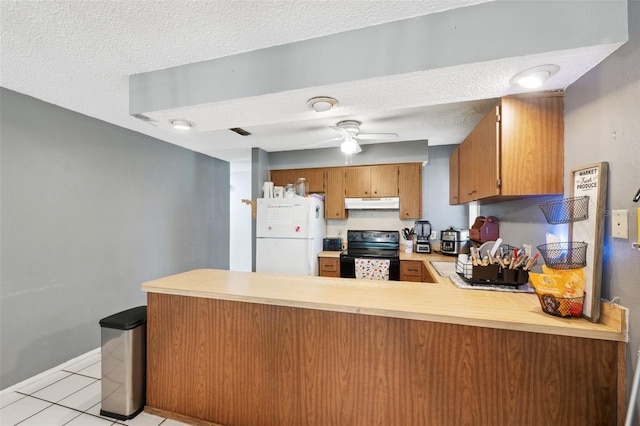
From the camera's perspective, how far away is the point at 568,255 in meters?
1.22

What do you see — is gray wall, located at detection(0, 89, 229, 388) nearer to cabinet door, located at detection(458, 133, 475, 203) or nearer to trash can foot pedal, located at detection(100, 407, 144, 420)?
trash can foot pedal, located at detection(100, 407, 144, 420)

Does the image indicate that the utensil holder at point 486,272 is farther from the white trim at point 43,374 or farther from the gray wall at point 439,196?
the white trim at point 43,374

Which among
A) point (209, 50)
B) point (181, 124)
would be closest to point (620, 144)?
point (209, 50)

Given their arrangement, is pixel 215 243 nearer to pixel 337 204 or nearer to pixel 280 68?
pixel 337 204

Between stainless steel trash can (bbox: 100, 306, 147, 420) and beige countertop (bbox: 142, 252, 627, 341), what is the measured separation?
1.09 ft

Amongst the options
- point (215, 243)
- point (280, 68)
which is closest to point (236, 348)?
point (280, 68)

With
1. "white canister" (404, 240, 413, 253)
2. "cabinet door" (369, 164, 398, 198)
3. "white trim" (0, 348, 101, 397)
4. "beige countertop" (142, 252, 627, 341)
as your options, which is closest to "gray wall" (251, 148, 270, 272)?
"cabinet door" (369, 164, 398, 198)

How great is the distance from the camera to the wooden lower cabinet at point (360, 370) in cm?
116

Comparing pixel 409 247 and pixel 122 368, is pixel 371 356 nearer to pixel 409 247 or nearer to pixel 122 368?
pixel 122 368

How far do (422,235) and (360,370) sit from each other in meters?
2.58

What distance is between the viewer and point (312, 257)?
338 centimetres

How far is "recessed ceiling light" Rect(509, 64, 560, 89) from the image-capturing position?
4.33 ft

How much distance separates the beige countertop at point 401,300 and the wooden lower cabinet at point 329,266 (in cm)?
155

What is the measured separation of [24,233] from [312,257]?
2.66 m
